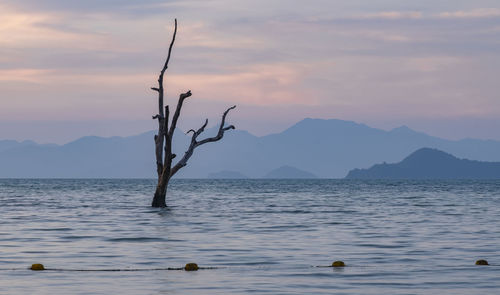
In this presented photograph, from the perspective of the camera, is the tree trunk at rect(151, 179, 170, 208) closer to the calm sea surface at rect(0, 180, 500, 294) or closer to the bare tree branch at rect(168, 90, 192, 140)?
the bare tree branch at rect(168, 90, 192, 140)

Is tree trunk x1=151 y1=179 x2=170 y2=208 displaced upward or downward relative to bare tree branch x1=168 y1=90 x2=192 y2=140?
downward

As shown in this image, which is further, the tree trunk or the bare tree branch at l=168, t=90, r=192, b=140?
the tree trunk

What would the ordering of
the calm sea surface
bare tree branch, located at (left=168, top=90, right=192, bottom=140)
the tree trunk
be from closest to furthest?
the calm sea surface
bare tree branch, located at (left=168, top=90, right=192, bottom=140)
the tree trunk

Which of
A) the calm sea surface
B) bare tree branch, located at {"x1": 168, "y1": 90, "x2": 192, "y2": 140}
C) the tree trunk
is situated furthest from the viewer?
the tree trunk

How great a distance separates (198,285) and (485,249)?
504 inches

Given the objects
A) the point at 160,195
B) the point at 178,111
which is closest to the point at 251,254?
the point at 178,111

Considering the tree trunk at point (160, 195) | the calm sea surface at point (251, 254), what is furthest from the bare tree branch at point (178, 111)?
the calm sea surface at point (251, 254)

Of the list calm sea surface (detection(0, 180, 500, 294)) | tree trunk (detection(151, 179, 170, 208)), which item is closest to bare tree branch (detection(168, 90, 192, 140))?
tree trunk (detection(151, 179, 170, 208))

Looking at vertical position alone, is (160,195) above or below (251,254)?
above

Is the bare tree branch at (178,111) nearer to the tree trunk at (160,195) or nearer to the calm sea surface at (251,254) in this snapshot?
the tree trunk at (160,195)

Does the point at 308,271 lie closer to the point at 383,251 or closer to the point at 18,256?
the point at 383,251

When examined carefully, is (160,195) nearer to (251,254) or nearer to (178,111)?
(178,111)

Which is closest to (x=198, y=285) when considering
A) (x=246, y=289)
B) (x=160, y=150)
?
(x=246, y=289)

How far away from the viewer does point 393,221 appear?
4322 cm
